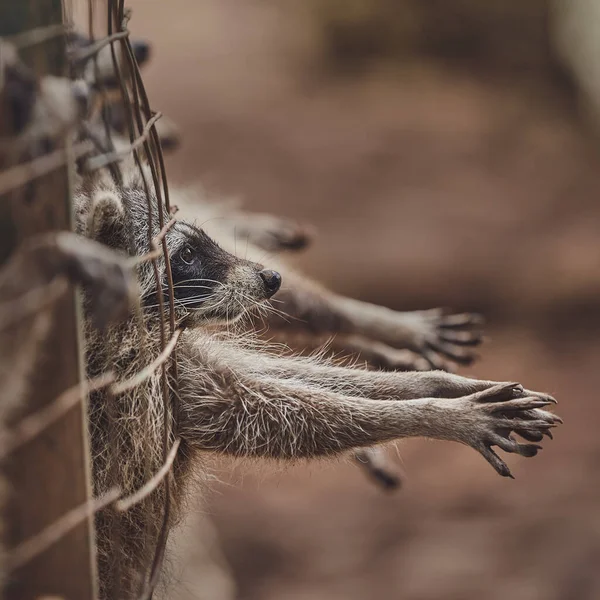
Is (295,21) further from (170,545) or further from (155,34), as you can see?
(170,545)

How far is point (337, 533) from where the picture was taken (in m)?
6.56

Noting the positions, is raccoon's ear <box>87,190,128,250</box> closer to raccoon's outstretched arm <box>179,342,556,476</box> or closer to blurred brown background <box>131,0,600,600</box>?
raccoon's outstretched arm <box>179,342,556,476</box>

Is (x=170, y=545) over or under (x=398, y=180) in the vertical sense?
over

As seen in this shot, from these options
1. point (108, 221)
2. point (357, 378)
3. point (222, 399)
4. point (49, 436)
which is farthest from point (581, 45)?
point (49, 436)

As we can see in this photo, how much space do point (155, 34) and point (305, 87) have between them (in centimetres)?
159

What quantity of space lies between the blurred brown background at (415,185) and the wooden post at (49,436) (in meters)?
5.11

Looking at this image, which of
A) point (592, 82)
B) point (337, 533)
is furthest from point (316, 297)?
point (592, 82)

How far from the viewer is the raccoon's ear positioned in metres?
2.12

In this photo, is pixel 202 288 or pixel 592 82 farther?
pixel 592 82

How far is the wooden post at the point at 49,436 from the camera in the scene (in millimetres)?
1286

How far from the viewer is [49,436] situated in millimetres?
1411

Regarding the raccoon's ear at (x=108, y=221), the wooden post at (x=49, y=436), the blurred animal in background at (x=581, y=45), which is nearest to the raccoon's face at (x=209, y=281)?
the raccoon's ear at (x=108, y=221)

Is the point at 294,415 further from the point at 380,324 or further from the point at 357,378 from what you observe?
the point at 380,324

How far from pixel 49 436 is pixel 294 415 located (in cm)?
113
